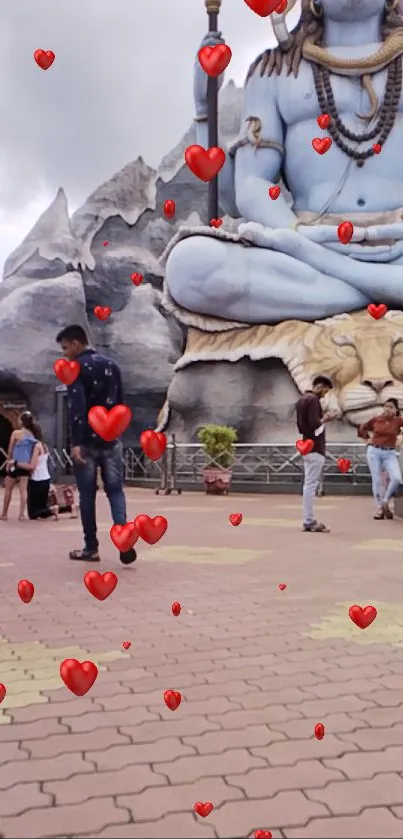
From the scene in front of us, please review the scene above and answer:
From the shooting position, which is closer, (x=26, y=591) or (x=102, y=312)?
(x=26, y=591)

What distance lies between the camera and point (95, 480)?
5.61m

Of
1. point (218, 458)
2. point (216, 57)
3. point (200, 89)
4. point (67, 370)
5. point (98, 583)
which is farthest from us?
point (200, 89)

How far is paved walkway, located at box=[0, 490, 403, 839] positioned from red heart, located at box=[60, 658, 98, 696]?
0.06 m

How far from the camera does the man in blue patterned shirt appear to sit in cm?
533

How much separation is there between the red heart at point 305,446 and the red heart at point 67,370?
2.71 meters

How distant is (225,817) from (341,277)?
44.7ft

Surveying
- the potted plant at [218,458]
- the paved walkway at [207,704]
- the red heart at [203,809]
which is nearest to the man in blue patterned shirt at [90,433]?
the paved walkway at [207,704]

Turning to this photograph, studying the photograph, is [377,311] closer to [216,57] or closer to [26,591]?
[26,591]

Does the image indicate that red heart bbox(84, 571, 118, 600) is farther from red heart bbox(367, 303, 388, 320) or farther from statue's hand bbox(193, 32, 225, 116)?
statue's hand bbox(193, 32, 225, 116)

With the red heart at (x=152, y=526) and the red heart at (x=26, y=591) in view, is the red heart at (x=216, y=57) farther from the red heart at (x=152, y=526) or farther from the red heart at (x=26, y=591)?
the red heart at (x=26, y=591)

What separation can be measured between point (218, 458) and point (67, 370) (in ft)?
25.7

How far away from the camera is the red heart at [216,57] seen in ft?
11.0

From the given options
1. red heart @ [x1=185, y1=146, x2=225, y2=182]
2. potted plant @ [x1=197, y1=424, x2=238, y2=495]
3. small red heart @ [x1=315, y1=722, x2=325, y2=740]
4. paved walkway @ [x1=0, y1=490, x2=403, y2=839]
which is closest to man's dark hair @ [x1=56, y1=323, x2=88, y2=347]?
paved walkway @ [x1=0, y1=490, x2=403, y2=839]

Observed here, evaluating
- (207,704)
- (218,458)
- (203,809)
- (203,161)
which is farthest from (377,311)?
(203,809)
